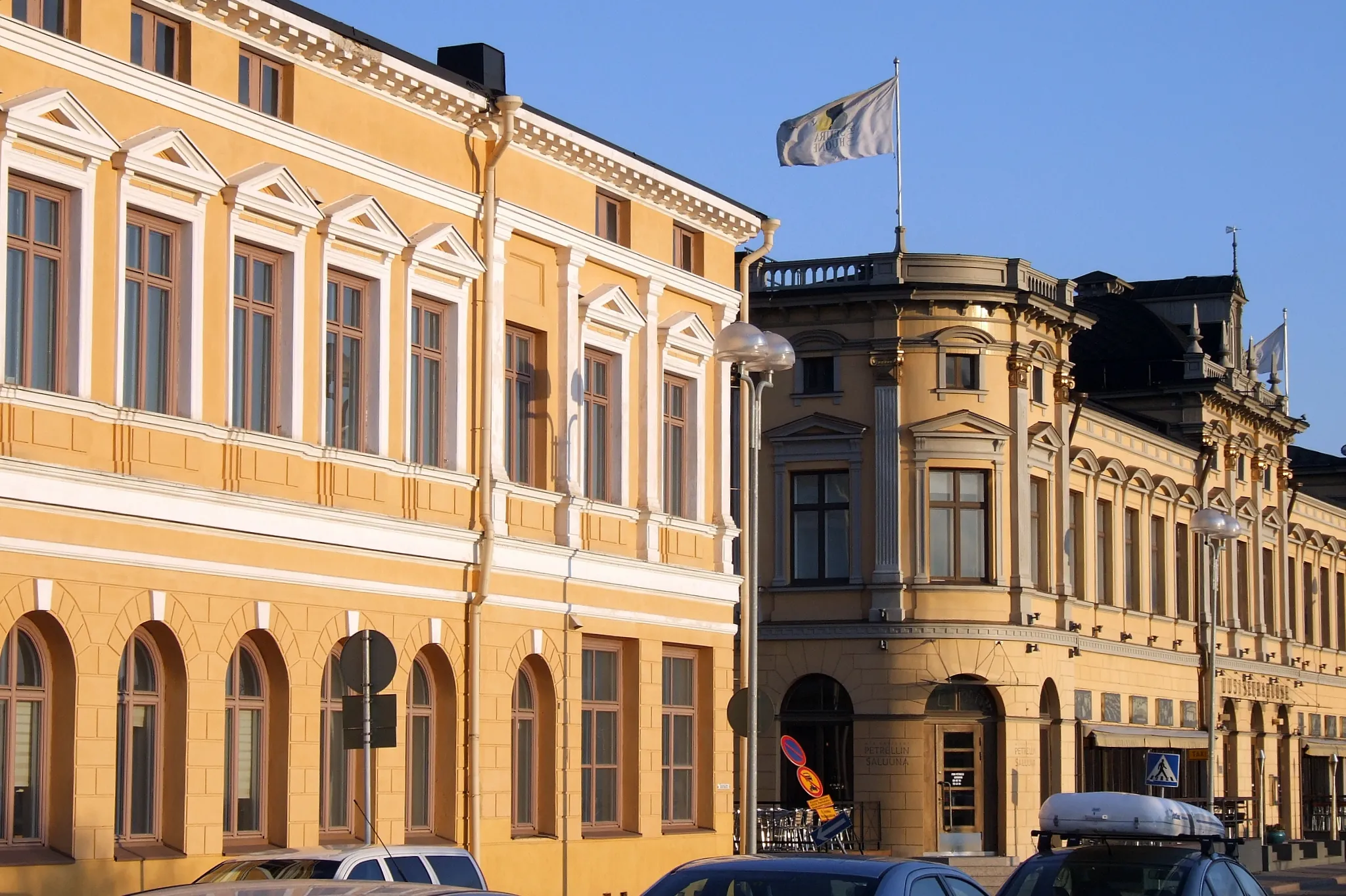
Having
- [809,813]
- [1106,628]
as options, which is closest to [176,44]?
[809,813]

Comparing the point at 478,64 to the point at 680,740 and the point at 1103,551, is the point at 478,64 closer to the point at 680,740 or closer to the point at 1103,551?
the point at 680,740

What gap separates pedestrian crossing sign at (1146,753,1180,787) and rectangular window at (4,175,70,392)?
24158mm

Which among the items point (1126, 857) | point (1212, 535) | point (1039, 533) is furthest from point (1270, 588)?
point (1126, 857)

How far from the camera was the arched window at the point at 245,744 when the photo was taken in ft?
76.3

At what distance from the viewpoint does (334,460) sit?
2456cm

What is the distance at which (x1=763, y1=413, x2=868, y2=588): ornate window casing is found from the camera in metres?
46.4

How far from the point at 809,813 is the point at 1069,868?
26373 millimetres

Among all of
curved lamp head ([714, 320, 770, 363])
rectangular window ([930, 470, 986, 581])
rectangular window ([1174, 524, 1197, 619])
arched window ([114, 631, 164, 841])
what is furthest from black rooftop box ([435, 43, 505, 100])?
rectangular window ([1174, 524, 1197, 619])

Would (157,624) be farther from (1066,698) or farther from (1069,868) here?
(1066,698)

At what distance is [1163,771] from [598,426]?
48.0 feet

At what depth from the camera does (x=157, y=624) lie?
21984 millimetres

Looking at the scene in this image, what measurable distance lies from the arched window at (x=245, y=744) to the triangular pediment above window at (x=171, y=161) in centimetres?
490

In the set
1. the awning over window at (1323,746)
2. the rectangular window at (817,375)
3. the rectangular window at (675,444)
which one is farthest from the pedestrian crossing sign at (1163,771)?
the awning over window at (1323,746)

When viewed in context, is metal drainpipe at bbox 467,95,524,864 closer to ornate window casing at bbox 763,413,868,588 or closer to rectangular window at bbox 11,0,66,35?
rectangular window at bbox 11,0,66,35
